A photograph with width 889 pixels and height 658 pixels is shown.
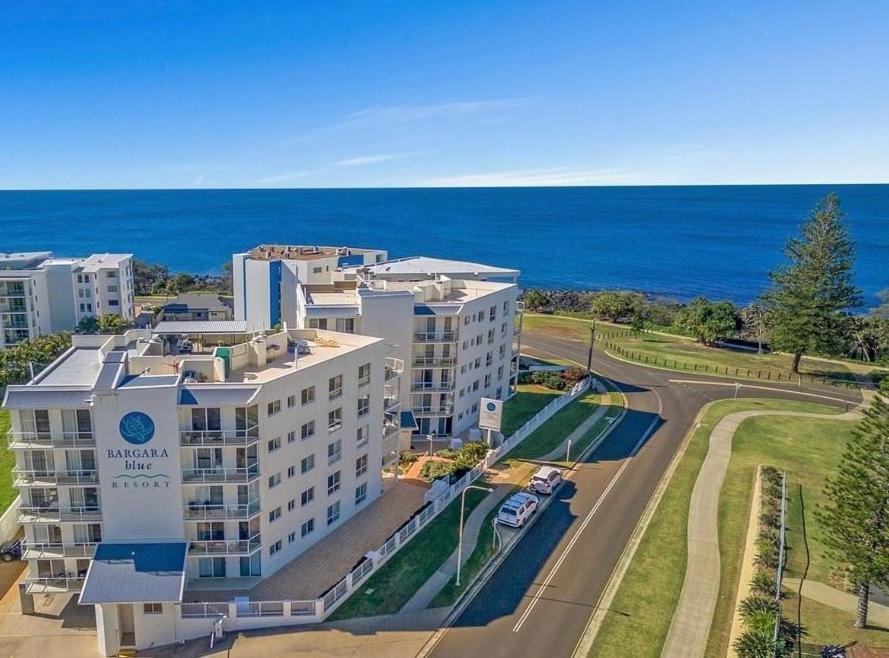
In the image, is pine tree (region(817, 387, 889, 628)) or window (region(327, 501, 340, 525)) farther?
window (region(327, 501, 340, 525))

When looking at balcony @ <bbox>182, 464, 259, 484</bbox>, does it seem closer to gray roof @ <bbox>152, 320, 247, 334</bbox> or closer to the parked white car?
gray roof @ <bbox>152, 320, 247, 334</bbox>

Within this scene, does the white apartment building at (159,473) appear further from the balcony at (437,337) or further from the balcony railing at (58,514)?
the balcony at (437,337)

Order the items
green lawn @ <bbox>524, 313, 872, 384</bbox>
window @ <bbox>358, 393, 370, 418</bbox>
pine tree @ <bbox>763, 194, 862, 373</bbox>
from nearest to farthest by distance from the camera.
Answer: window @ <bbox>358, 393, 370, 418</bbox> < pine tree @ <bbox>763, 194, 862, 373</bbox> < green lawn @ <bbox>524, 313, 872, 384</bbox>

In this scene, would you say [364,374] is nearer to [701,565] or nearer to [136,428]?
[136,428]

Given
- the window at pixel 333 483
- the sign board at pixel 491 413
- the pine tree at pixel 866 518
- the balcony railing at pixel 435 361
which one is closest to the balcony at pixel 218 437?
the window at pixel 333 483

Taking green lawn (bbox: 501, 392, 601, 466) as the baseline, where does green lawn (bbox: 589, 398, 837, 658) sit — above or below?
below

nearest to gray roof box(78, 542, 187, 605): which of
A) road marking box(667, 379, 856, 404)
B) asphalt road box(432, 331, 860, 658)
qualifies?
asphalt road box(432, 331, 860, 658)
